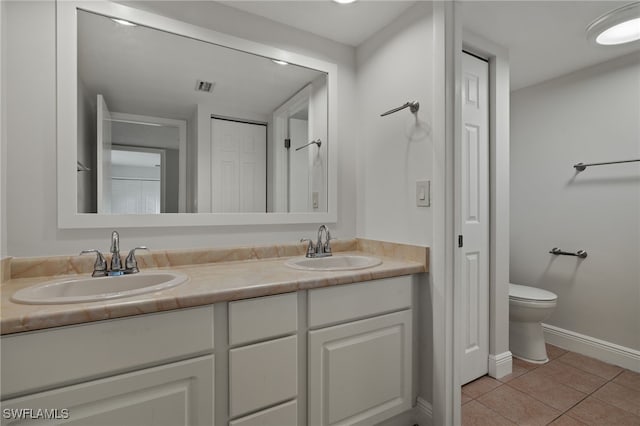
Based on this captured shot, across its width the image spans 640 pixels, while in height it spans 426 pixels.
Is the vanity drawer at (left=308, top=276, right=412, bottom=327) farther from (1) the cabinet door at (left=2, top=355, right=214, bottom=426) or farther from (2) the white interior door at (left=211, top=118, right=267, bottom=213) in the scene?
(2) the white interior door at (left=211, top=118, right=267, bottom=213)

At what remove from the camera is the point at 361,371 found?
1.39m

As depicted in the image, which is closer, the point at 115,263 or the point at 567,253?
the point at 115,263

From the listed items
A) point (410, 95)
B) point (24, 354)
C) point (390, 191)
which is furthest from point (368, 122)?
point (24, 354)

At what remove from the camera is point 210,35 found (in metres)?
1.63

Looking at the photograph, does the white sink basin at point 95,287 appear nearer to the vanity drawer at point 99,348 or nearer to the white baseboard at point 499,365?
the vanity drawer at point 99,348

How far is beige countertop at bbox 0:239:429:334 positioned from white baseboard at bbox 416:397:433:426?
67 cm

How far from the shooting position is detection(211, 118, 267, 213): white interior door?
5.51 ft

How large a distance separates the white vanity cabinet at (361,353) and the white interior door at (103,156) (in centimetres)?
102

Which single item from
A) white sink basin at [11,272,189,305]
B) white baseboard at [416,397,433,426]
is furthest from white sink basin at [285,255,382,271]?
white baseboard at [416,397,433,426]

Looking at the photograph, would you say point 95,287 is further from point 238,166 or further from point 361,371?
point 361,371

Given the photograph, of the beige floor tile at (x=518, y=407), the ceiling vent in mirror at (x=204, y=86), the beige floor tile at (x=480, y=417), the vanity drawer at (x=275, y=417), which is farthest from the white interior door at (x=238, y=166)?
the beige floor tile at (x=518, y=407)

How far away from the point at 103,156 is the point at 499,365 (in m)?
2.54

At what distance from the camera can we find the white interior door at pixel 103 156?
1.41 m

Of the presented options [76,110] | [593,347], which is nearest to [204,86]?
[76,110]
